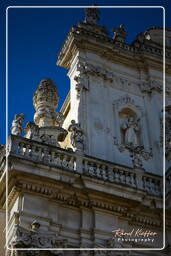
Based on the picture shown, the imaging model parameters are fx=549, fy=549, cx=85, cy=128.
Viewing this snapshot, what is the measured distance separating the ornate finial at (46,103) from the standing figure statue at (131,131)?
180 cm

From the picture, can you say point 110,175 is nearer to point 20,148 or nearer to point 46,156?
point 46,156

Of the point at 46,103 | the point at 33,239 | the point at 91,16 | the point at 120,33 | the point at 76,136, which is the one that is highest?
the point at 91,16

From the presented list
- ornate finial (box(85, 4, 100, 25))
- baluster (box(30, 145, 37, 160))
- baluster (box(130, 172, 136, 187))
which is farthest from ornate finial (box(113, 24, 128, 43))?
baluster (box(30, 145, 37, 160))

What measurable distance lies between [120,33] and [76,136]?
527 centimetres

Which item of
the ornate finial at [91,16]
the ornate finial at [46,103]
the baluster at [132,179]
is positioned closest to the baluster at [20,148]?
the ornate finial at [46,103]

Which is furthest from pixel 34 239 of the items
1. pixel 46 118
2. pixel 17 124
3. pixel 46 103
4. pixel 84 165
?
pixel 46 103

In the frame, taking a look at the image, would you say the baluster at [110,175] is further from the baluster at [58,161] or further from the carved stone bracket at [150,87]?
the carved stone bracket at [150,87]

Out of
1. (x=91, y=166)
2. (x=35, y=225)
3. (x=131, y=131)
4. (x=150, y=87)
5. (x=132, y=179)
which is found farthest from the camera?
(x=150, y=87)

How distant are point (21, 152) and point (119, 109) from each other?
12.4 ft

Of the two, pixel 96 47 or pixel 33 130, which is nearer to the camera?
pixel 33 130

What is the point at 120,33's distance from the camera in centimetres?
1573

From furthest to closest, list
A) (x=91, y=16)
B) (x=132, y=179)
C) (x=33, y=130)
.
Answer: (x=91, y=16), (x=33, y=130), (x=132, y=179)

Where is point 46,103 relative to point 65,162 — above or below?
above

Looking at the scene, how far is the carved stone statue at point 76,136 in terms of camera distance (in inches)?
445
